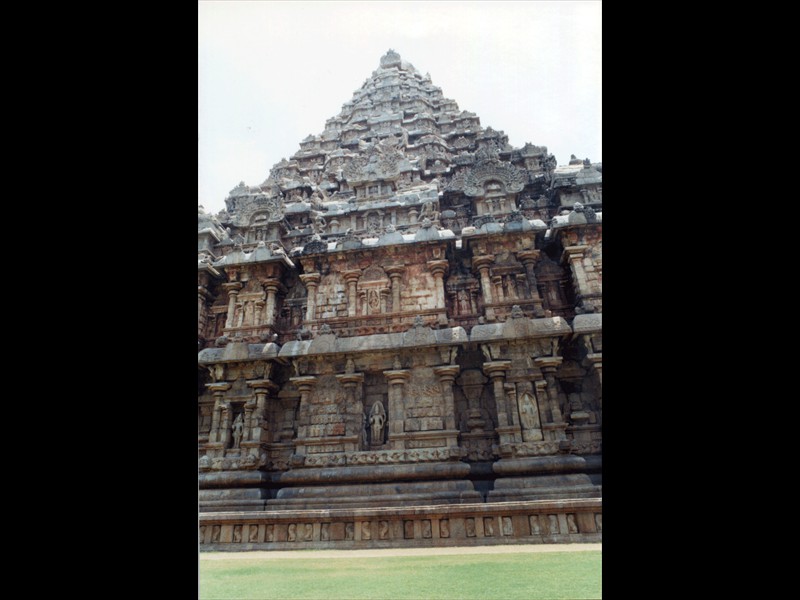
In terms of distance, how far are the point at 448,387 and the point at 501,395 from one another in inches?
47.6

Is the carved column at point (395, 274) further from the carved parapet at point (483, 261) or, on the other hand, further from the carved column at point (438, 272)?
the carved parapet at point (483, 261)

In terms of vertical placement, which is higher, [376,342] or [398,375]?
[376,342]

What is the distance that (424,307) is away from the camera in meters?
11.4

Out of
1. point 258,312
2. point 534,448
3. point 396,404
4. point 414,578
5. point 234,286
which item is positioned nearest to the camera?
point 414,578

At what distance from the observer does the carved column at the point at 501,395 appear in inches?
377

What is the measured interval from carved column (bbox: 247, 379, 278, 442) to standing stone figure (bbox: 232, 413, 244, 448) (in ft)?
0.71

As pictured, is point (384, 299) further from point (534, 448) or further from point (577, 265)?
point (534, 448)

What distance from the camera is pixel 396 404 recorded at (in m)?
10.1

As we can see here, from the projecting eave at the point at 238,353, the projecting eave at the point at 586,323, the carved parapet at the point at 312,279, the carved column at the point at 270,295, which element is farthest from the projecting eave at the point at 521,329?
the carved column at the point at 270,295

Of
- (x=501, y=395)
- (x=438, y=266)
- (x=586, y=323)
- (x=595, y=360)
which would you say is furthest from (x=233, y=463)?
(x=586, y=323)

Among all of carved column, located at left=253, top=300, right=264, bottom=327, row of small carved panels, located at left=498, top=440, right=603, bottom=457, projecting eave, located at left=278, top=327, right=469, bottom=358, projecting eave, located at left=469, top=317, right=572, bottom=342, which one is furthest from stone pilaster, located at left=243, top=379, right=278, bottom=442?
row of small carved panels, located at left=498, top=440, right=603, bottom=457

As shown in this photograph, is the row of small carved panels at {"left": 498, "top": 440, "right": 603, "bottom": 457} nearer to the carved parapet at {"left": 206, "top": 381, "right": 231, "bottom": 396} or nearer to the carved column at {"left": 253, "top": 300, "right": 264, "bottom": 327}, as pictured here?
the carved parapet at {"left": 206, "top": 381, "right": 231, "bottom": 396}

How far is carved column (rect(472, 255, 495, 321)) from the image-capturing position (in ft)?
36.9
